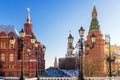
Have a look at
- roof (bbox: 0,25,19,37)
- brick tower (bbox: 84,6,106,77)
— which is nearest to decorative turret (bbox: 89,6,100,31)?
brick tower (bbox: 84,6,106,77)

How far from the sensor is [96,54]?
10056 cm

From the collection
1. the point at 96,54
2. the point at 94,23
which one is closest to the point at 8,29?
the point at 96,54

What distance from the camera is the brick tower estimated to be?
78331 mm

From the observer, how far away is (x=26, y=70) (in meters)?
70.6

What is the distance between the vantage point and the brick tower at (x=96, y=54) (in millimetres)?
78331

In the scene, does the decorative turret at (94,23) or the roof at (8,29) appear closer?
the roof at (8,29)

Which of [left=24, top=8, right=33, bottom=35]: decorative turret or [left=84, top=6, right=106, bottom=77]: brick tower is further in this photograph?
[left=84, top=6, right=106, bottom=77]: brick tower

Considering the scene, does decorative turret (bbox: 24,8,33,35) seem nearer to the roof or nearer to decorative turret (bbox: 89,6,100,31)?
the roof

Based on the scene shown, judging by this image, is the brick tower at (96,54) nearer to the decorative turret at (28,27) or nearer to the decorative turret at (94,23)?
the decorative turret at (94,23)

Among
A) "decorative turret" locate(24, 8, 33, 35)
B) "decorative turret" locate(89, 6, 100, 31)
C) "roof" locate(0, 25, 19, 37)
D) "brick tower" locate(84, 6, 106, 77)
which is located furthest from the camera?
"decorative turret" locate(89, 6, 100, 31)

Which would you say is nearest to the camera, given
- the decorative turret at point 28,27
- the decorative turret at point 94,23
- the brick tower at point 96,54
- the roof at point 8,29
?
the roof at point 8,29

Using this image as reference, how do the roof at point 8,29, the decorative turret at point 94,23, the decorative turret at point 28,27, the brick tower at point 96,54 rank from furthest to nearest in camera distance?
1. the decorative turret at point 94,23
2. the brick tower at point 96,54
3. the decorative turret at point 28,27
4. the roof at point 8,29

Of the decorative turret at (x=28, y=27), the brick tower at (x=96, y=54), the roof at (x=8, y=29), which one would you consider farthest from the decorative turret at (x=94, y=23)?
the roof at (x=8, y=29)

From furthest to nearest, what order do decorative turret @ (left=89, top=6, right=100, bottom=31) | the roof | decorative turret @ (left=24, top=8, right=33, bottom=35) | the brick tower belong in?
decorative turret @ (left=89, top=6, right=100, bottom=31), the brick tower, decorative turret @ (left=24, top=8, right=33, bottom=35), the roof
